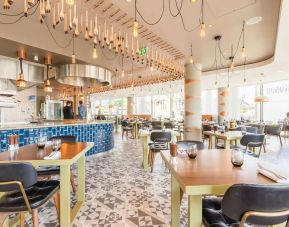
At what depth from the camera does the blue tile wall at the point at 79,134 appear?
4234 millimetres

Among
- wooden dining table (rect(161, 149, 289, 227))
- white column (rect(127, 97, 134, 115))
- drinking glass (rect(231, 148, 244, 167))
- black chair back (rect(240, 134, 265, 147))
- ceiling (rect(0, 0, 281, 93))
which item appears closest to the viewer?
wooden dining table (rect(161, 149, 289, 227))

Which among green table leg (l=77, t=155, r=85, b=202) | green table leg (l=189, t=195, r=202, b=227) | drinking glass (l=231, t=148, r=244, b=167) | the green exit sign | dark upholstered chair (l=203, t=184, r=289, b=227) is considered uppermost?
the green exit sign

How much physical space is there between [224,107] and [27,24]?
11.5 meters

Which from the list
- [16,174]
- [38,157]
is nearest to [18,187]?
[16,174]

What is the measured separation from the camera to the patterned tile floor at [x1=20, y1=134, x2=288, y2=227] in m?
2.45

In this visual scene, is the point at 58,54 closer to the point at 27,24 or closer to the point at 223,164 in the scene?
the point at 27,24

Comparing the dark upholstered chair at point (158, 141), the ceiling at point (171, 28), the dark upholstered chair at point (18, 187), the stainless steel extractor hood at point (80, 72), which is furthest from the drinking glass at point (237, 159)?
the stainless steel extractor hood at point (80, 72)

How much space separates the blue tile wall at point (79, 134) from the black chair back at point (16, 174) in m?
2.87

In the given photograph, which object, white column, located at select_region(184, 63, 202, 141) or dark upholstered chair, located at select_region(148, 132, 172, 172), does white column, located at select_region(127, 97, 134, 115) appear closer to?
white column, located at select_region(184, 63, 202, 141)

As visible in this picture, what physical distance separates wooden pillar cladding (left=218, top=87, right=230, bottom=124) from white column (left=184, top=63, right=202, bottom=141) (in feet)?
18.8

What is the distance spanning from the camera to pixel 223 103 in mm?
12711

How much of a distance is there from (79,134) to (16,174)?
3.86 metres

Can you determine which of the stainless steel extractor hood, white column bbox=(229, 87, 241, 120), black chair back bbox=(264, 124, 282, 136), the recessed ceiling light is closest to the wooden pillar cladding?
white column bbox=(229, 87, 241, 120)

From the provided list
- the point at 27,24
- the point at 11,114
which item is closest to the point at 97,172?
the point at 27,24
